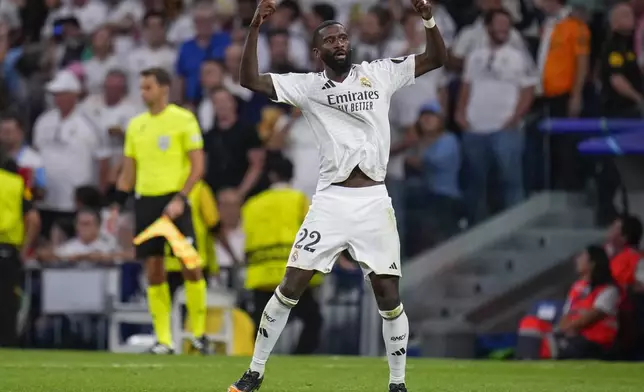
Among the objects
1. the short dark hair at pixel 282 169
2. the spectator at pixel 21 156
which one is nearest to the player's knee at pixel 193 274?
the short dark hair at pixel 282 169

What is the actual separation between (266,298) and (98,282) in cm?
206

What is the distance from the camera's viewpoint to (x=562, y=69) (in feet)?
58.0

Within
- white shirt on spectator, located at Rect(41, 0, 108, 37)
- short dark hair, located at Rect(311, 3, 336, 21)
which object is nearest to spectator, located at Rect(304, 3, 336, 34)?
short dark hair, located at Rect(311, 3, 336, 21)

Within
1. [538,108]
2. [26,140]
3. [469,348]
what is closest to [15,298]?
[26,140]

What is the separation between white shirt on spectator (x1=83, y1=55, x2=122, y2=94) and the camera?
20422 mm

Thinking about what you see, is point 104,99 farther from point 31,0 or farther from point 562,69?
point 562,69

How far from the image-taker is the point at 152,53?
20.5 m

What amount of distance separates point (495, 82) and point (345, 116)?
829 centimetres

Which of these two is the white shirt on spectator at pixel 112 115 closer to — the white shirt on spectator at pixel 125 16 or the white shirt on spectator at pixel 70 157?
the white shirt on spectator at pixel 70 157

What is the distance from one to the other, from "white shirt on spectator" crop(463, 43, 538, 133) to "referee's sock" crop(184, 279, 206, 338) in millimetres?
4134

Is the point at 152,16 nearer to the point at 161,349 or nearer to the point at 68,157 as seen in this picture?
the point at 68,157

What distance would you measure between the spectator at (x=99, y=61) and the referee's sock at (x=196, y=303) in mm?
5797

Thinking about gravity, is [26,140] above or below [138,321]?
above

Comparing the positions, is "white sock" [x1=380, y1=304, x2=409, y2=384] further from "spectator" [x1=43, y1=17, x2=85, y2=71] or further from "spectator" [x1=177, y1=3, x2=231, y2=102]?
"spectator" [x1=43, y1=17, x2=85, y2=71]
